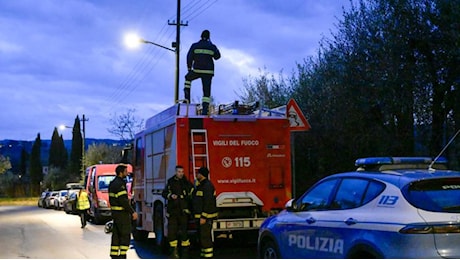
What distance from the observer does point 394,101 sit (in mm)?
12023

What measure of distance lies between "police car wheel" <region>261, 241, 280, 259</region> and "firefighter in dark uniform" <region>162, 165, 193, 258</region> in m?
2.71

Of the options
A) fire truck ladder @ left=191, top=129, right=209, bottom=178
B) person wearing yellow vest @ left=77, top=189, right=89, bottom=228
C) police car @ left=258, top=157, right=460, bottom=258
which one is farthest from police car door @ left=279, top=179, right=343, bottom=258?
person wearing yellow vest @ left=77, top=189, right=89, bottom=228

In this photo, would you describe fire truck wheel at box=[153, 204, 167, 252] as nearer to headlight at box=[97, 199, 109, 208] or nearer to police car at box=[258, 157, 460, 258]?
police car at box=[258, 157, 460, 258]

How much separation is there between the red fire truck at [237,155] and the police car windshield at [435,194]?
211 inches

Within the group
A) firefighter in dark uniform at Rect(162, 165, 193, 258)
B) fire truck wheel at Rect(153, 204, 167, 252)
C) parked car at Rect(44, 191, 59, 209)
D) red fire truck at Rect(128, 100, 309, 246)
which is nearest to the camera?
firefighter in dark uniform at Rect(162, 165, 193, 258)

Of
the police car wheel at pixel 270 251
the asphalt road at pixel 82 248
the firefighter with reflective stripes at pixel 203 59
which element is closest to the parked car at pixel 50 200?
the asphalt road at pixel 82 248

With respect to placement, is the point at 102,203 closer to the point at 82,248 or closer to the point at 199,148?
the point at 82,248

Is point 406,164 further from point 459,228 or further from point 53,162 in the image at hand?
point 53,162

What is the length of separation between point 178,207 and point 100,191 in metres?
12.2

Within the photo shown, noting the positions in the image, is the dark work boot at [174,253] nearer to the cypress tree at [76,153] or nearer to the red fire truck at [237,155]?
the red fire truck at [237,155]

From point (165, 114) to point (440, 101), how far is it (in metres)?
5.80

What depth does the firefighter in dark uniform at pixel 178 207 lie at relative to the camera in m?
10.3

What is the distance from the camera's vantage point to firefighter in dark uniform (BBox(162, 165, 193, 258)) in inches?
405

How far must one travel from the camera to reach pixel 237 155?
10.9 m
